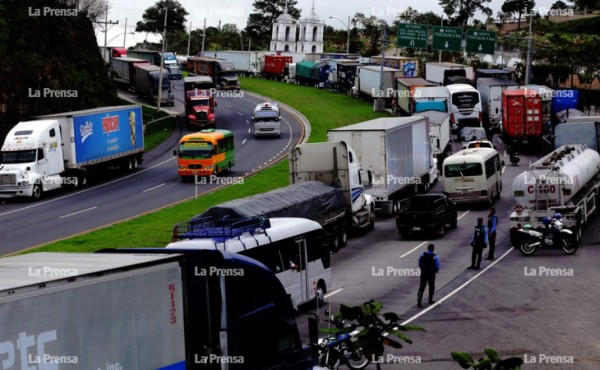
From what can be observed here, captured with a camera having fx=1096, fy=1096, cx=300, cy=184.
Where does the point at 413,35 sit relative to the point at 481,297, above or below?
above

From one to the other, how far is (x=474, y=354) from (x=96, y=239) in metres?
20.2

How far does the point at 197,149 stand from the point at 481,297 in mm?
31120

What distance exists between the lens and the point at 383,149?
45.2 meters

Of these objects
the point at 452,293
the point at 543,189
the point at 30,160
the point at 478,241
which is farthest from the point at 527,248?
the point at 30,160

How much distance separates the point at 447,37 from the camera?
91.6 meters

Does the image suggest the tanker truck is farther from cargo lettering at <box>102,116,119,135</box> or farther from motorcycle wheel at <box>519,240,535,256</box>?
cargo lettering at <box>102,116,119,135</box>

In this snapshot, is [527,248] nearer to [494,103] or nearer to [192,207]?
[192,207]

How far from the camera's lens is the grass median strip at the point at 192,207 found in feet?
127

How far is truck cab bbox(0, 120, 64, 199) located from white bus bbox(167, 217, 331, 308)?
29272 millimetres

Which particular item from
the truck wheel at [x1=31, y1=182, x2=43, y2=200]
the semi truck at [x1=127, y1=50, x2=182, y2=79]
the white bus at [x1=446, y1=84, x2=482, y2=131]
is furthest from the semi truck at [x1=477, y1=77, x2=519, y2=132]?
the semi truck at [x1=127, y1=50, x2=182, y2=79]

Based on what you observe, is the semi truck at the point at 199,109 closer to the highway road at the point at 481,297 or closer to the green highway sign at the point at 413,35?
the green highway sign at the point at 413,35

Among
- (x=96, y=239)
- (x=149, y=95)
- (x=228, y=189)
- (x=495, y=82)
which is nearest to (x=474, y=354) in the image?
(x=96, y=239)

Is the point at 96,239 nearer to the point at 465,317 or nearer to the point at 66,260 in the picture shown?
the point at 465,317

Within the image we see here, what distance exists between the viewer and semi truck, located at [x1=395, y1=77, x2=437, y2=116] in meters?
75.5
